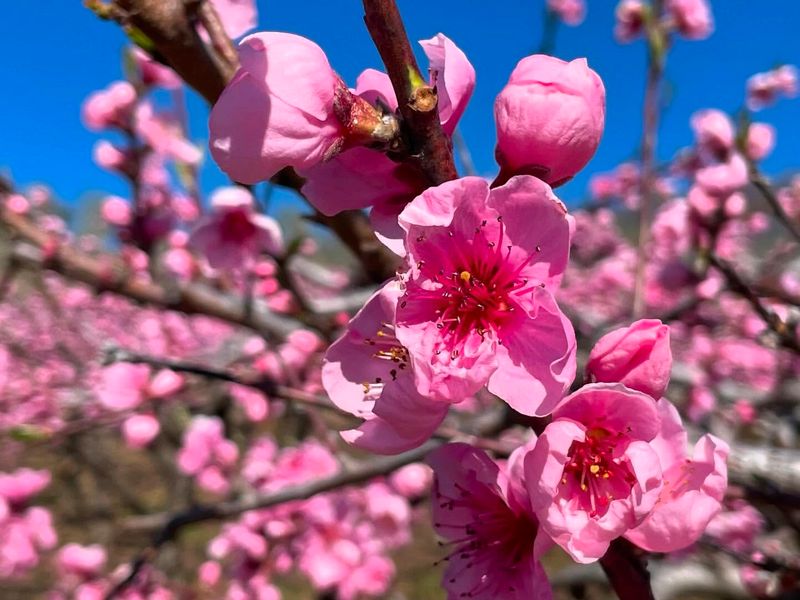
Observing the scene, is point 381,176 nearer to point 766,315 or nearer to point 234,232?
point 766,315

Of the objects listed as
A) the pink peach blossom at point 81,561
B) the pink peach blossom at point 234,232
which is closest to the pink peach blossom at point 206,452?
the pink peach blossom at point 81,561

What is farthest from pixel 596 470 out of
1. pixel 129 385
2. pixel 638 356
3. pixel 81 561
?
pixel 81 561

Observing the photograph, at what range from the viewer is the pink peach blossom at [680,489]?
2.11 ft

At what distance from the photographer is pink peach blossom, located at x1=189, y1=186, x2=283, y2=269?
1948mm

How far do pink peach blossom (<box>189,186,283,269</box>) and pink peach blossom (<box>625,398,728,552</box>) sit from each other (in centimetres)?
140

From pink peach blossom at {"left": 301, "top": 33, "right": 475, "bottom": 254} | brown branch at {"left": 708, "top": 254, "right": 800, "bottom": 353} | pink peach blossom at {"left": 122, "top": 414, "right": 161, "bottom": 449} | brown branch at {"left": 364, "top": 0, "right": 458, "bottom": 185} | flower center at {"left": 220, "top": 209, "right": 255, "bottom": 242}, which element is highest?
brown branch at {"left": 364, "top": 0, "right": 458, "bottom": 185}

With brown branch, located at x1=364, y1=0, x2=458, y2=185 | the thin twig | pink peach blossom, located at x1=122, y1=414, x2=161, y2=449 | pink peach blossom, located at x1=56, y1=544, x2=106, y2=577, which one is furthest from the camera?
pink peach blossom, located at x1=122, y1=414, x2=161, y2=449

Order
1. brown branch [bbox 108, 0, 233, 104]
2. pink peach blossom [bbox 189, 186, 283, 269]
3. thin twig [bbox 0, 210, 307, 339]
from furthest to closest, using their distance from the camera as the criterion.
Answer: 1. thin twig [bbox 0, 210, 307, 339]
2. pink peach blossom [bbox 189, 186, 283, 269]
3. brown branch [bbox 108, 0, 233, 104]

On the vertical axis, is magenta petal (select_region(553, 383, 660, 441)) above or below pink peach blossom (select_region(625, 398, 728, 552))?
above

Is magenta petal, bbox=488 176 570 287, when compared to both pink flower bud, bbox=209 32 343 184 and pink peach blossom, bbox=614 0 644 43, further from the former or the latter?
pink peach blossom, bbox=614 0 644 43

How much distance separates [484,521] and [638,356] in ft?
0.97

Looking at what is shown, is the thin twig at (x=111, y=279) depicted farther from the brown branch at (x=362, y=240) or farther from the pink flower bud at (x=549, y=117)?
the pink flower bud at (x=549, y=117)

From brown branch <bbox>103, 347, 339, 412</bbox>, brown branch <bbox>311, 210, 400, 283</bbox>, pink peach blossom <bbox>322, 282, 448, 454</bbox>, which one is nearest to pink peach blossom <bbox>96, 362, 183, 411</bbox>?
brown branch <bbox>103, 347, 339, 412</bbox>

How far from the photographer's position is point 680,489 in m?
0.67
